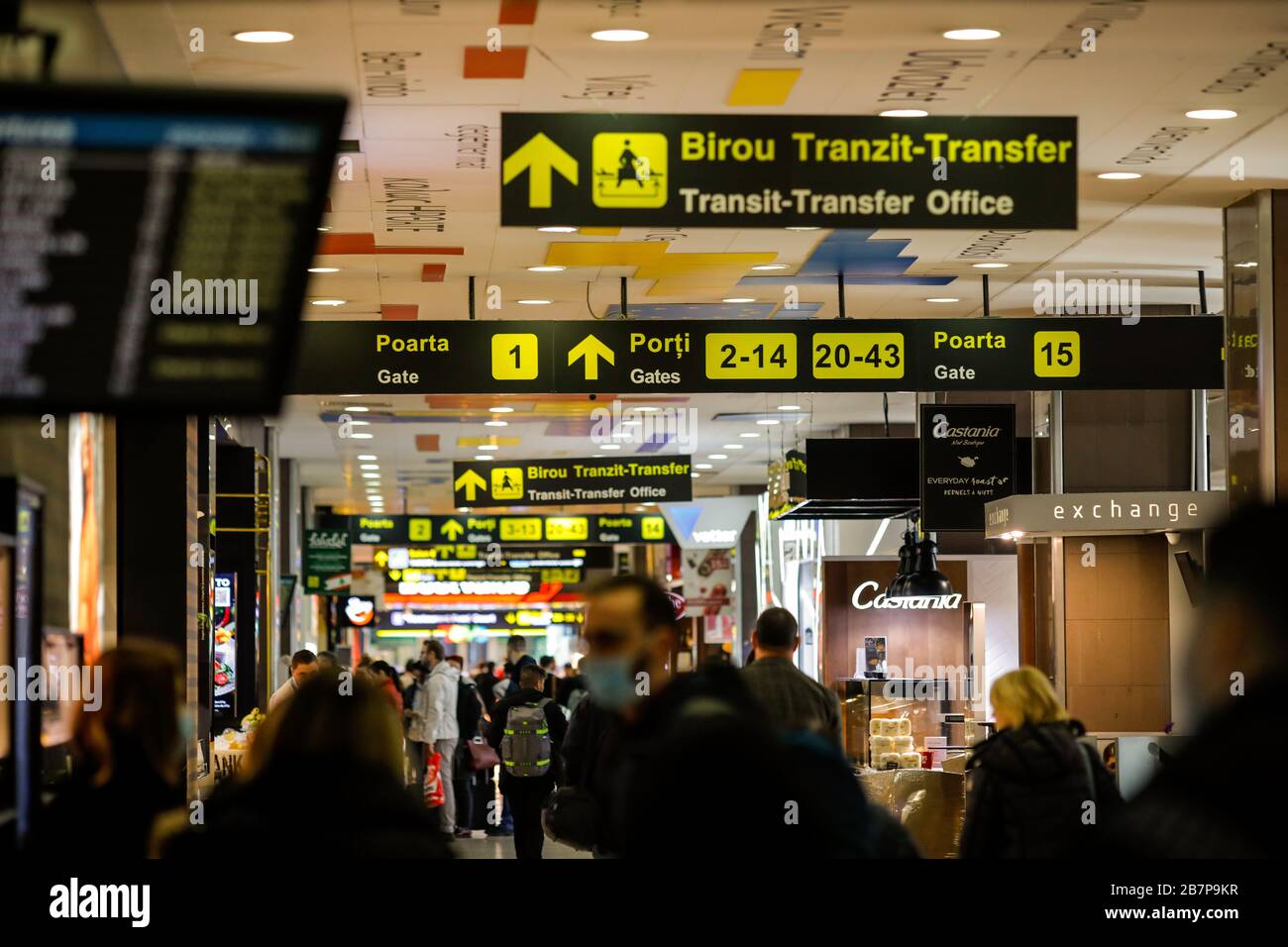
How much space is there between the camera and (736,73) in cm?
761

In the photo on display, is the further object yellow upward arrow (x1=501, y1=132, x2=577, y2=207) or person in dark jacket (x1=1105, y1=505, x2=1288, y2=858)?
yellow upward arrow (x1=501, y1=132, x2=577, y2=207)

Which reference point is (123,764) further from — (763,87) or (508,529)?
(508,529)

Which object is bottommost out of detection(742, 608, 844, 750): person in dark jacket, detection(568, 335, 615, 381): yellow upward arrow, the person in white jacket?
the person in white jacket

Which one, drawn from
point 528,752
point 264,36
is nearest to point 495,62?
point 264,36

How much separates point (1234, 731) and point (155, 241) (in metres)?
2.88

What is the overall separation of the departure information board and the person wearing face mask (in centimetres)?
105

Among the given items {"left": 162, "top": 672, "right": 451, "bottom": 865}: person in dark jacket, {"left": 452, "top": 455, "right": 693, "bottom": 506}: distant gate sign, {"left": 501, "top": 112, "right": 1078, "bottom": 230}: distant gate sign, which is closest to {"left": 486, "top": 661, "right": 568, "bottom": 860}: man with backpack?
{"left": 452, "top": 455, "right": 693, "bottom": 506}: distant gate sign

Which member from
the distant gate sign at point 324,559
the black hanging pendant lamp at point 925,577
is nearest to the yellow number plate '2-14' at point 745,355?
the black hanging pendant lamp at point 925,577

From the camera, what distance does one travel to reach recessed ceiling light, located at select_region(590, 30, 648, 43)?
22.8 ft

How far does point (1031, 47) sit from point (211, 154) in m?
4.52

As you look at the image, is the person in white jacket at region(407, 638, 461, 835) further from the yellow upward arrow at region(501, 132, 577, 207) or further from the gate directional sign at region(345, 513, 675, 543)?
the gate directional sign at region(345, 513, 675, 543)

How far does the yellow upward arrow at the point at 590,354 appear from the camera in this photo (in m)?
9.98
